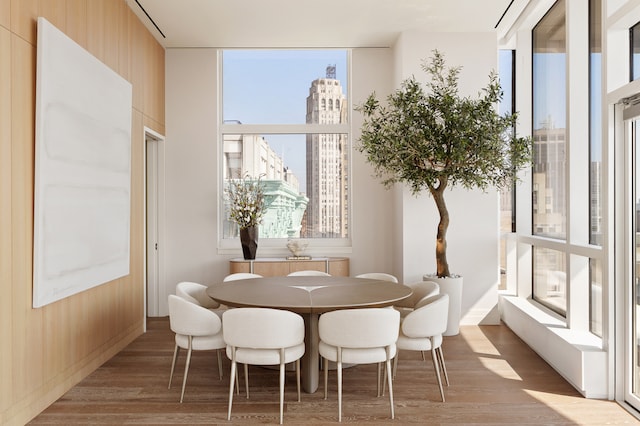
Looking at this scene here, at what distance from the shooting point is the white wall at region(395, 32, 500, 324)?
6.00 meters

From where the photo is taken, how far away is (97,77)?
4.31m

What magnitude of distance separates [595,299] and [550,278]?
39.2 inches

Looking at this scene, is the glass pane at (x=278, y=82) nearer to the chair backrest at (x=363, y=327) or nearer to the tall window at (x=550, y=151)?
the tall window at (x=550, y=151)

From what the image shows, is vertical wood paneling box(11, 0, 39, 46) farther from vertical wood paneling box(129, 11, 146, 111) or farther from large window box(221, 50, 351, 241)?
large window box(221, 50, 351, 241)

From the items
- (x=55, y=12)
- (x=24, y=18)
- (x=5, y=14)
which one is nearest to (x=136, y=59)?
(x=55, y=12)

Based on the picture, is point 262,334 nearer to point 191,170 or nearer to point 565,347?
point 565,347

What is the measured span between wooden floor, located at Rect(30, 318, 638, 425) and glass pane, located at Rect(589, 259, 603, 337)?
52 centimetres

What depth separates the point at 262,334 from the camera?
332 centimetres

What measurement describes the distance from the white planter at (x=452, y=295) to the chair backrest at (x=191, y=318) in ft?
8.98

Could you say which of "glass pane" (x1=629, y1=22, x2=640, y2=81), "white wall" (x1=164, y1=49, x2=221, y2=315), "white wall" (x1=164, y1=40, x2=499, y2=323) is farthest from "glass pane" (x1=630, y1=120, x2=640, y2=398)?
"white wall" (x1=164, y1=49, x2=221, y2=315)

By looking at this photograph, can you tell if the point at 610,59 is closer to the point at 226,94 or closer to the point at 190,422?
the point at 190,422

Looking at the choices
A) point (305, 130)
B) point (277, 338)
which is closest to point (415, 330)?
point (277, 338)

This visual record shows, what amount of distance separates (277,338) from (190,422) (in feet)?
2.62

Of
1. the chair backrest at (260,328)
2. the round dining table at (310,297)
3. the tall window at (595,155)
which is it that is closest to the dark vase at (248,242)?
the round dining table at (310,297)
